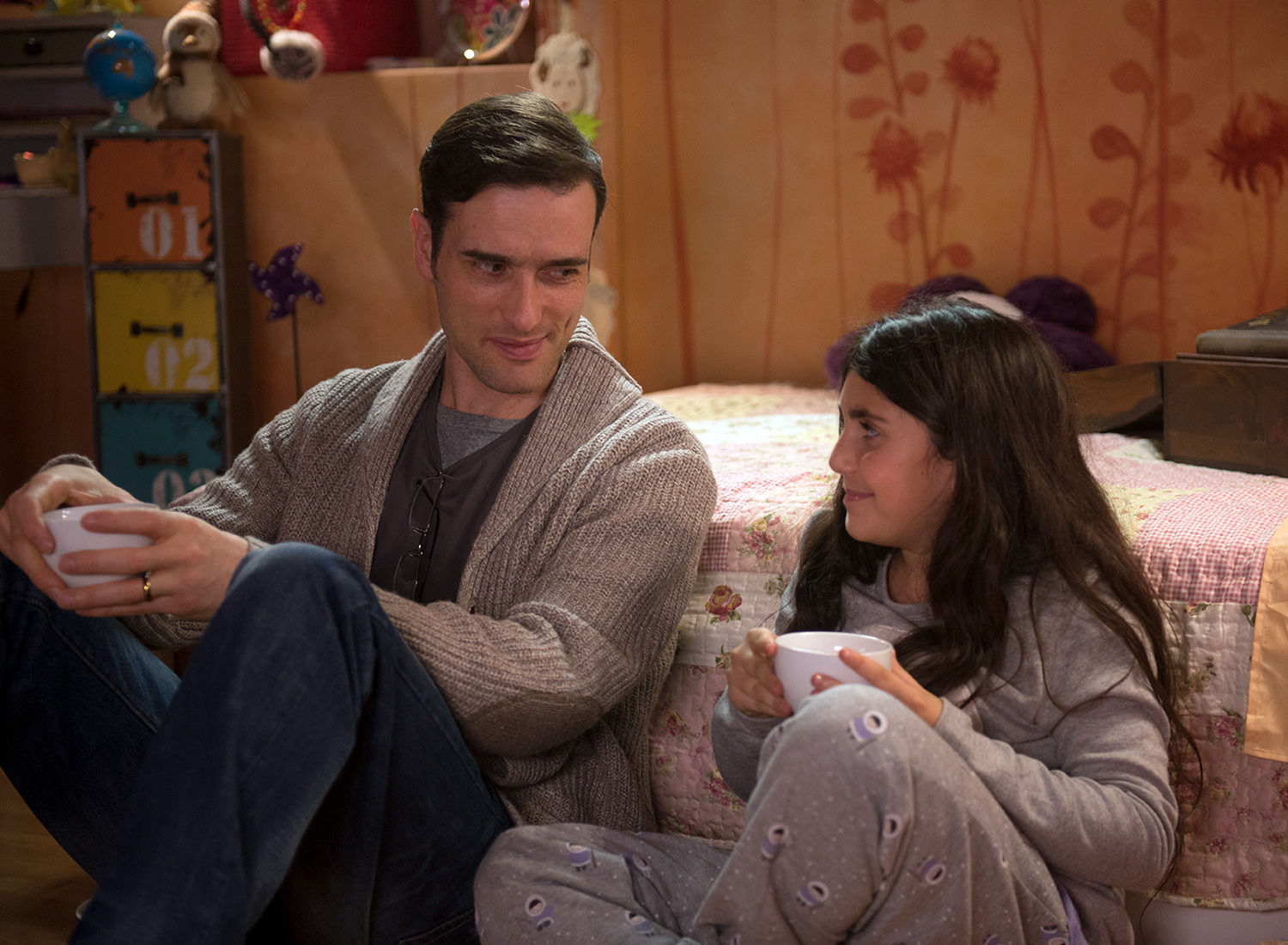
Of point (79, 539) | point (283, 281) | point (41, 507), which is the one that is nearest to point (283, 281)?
point (283, 281)

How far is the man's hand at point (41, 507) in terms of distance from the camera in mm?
1074

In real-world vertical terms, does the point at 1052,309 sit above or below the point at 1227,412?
above

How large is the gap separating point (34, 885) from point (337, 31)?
7.17 feet

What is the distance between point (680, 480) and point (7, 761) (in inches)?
29.5

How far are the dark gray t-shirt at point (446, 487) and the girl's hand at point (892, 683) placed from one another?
0.53 metres

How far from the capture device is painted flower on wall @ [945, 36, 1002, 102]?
279 centimetres

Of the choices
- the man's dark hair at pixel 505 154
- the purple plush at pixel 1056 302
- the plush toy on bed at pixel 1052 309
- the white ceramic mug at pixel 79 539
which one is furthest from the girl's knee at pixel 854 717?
the purple plush at pixel 1056 302

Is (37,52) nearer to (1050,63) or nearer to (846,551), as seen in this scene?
(1050,63)

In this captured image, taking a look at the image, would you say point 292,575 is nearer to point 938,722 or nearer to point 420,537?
point 420,537

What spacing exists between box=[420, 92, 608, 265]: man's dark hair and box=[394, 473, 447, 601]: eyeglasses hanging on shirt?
27cm

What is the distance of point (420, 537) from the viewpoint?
1.40 m

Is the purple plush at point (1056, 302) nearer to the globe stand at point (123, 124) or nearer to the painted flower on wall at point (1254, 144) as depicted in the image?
the painted flower on wall at point (1254, 144)

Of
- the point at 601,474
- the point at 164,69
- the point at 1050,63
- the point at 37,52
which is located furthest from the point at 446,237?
the point at 37,52

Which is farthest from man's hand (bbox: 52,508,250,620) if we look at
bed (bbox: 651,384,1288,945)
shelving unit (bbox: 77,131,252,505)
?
shelving unit (bbox: 77,131,252,505)
